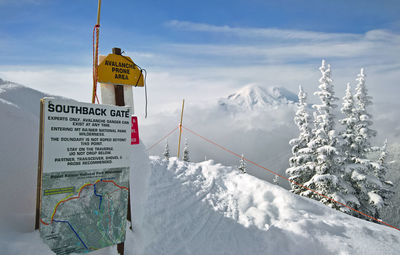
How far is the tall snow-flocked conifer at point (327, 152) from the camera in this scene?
1720 cm

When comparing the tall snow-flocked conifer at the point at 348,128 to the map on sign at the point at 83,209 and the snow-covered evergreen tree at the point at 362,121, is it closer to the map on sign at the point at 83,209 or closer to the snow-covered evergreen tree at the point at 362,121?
the snow-covered evergreen tree at the point at 362,121

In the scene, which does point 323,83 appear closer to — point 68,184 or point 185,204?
point 185,204

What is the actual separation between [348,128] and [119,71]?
20.2 metres

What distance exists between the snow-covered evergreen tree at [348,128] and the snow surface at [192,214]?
13.2 metres

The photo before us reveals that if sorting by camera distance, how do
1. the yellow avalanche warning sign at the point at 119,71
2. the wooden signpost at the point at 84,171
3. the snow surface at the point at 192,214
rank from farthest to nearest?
the yellow avalanche warning sign at the point at 119,71, the snow surface at the point at 192,214, the wooden signpost at the point at 84,171

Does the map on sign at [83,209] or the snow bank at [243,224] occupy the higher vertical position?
the map on sign at [83,209]

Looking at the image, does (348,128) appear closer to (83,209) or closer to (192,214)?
(192,214)

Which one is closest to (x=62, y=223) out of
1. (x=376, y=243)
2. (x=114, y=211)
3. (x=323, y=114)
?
(x=114, y=211)

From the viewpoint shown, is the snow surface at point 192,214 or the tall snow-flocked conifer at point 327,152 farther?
the tall snow-flocked conifer at point 327,152

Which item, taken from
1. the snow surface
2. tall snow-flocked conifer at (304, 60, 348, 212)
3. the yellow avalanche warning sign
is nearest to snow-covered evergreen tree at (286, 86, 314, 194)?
tall snow-flocked conifer at (304, 60, 348, 212)

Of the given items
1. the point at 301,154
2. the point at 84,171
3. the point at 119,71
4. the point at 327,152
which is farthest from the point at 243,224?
the point at 301,154

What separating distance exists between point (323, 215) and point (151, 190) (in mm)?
5688

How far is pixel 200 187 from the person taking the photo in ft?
30.0

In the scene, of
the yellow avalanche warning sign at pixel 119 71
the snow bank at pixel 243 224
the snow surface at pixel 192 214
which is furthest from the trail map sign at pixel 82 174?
the snow bank at pixel 243 224
